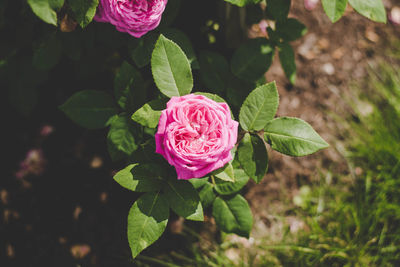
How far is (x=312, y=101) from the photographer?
233 cm

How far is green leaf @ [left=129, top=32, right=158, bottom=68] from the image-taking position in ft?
3.59

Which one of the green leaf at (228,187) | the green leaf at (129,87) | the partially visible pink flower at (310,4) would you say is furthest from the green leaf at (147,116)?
the partially visible pink flower at (310,4)

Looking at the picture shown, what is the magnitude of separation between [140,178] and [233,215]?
446mm

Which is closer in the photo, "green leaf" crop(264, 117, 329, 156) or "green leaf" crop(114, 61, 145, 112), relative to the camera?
"green leaf" crop(264, 117, 329, 156)

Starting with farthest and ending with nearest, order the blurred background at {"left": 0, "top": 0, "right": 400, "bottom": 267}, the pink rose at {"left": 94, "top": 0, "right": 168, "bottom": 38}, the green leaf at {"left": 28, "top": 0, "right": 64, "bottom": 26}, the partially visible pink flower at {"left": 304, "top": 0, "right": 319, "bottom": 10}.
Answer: the partially visible pink flower at {"left": 304, "top": 0, "right": 319, "bottom": 10} → the blurred background at {"left": 0, "top": 0, "right": 400, "bottom": 267} → the pink rose at {"left": 94, "top": 0, "right": 168, "bottom": 38} → the green leaf at {"left": 28, "top": 0, "right": 64, "bottom": 26}

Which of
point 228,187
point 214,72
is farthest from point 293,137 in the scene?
point 214,72

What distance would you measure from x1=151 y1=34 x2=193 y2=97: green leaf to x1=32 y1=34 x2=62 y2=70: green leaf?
0.60 metres

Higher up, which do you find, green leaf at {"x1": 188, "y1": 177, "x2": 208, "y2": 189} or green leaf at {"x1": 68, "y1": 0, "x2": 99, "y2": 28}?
green leaf at {"x1": 68, "y1": 0, "x2": 99, "y2": 28}

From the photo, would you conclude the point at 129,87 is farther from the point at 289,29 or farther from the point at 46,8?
the point at 289,29

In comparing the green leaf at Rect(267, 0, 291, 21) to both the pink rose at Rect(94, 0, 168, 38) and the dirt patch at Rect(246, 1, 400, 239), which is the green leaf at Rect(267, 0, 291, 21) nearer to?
the pink rose at Rect(94, 0, 168, 38)

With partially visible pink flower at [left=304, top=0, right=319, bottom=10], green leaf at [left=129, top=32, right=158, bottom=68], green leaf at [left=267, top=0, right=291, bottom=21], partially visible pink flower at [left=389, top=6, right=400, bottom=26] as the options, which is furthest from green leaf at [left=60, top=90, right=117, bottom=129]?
partially visible pink flower at [left=389, top=6, right=400, bottom=26]

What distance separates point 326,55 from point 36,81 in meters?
2.09

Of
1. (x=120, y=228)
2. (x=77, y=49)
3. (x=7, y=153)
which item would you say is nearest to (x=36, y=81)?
(x=77, y=49)

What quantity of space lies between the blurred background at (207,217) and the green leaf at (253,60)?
0.42 meters
